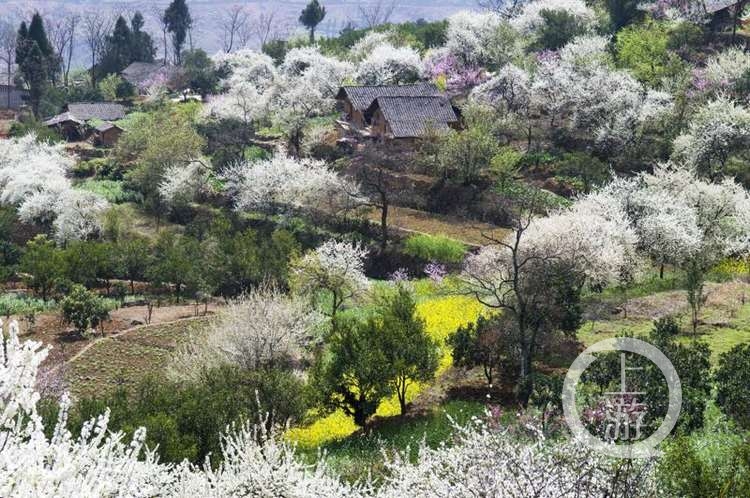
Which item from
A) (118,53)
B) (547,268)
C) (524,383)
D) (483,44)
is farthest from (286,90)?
(524,383)

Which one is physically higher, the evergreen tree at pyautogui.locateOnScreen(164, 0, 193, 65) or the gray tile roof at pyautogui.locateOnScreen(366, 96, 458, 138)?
the evergreen tree at pyautogui.locateOnScreen(164, 0, 193, 65)

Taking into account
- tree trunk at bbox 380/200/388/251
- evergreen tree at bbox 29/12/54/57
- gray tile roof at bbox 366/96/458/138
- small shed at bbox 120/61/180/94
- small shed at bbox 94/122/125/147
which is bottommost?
tree trunk at bbox 380/200/388/251

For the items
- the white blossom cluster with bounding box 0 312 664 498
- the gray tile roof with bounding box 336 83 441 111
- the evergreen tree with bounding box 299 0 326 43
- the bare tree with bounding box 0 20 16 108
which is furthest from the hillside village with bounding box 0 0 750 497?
the evergreen tree with bounding box 299 0 326 43

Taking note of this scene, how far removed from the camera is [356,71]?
72750 millimetres

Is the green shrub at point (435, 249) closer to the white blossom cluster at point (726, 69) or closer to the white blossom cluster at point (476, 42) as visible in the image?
the white blossom cluster at point (726, 69)

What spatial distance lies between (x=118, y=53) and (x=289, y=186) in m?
60.0

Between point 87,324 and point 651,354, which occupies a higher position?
point 651,354

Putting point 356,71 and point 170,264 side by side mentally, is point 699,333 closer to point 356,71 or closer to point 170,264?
point 170,264

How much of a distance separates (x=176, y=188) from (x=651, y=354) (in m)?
37.1

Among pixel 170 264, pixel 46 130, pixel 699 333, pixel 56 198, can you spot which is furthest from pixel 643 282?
pixel 46 130

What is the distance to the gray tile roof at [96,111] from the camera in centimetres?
7362

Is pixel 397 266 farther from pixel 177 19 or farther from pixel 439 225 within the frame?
pixel 177 19

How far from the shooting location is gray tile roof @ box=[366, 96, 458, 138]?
54812mm

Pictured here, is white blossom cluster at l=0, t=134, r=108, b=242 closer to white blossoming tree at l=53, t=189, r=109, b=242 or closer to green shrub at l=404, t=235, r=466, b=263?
white blossoming tree at l=53, t=189, r=109, b=242
